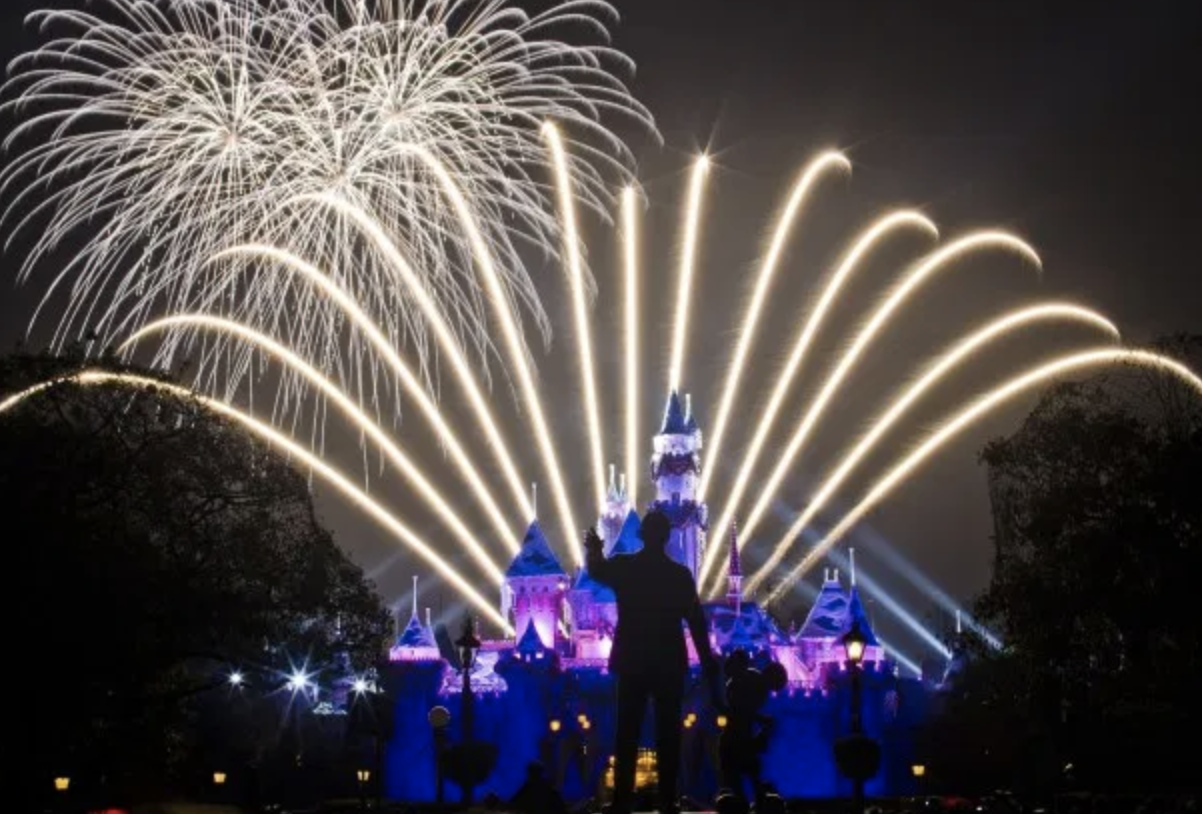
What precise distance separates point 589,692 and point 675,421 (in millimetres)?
22950

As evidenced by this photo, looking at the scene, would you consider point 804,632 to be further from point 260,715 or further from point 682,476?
point 260,715

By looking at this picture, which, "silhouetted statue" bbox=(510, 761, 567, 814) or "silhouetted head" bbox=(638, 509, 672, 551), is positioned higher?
"silhouetted head" bbox=(638, 509, 672, 551)

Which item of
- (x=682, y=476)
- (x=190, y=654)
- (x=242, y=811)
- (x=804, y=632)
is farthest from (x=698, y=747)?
(x=242, y=811)

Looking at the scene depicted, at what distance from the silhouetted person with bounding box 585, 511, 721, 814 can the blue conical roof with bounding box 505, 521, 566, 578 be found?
66.9m

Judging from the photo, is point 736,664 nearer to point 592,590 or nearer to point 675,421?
point 592,590

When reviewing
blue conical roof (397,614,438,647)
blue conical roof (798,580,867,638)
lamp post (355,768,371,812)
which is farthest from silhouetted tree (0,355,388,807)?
blue conical roof (798,580,867,638)

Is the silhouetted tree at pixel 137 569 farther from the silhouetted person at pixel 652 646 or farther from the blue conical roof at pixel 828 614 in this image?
the blue conical roof at pixel 828 614

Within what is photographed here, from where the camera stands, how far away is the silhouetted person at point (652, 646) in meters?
17.1

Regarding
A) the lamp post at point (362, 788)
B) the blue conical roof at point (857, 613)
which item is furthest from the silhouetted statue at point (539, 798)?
the blue conical roof at point (857, 613)

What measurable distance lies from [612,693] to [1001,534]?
3516 centimetres

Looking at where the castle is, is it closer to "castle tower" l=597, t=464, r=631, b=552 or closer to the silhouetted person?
"castle tower" l=597, t=464, r=631, b=552

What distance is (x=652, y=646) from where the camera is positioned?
17.3 m

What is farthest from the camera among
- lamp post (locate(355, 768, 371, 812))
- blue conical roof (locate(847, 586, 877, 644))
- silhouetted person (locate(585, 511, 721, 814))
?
blue conical roof (locate(847, 586, 877, 644))

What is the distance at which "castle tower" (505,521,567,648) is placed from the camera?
83.1 meters
